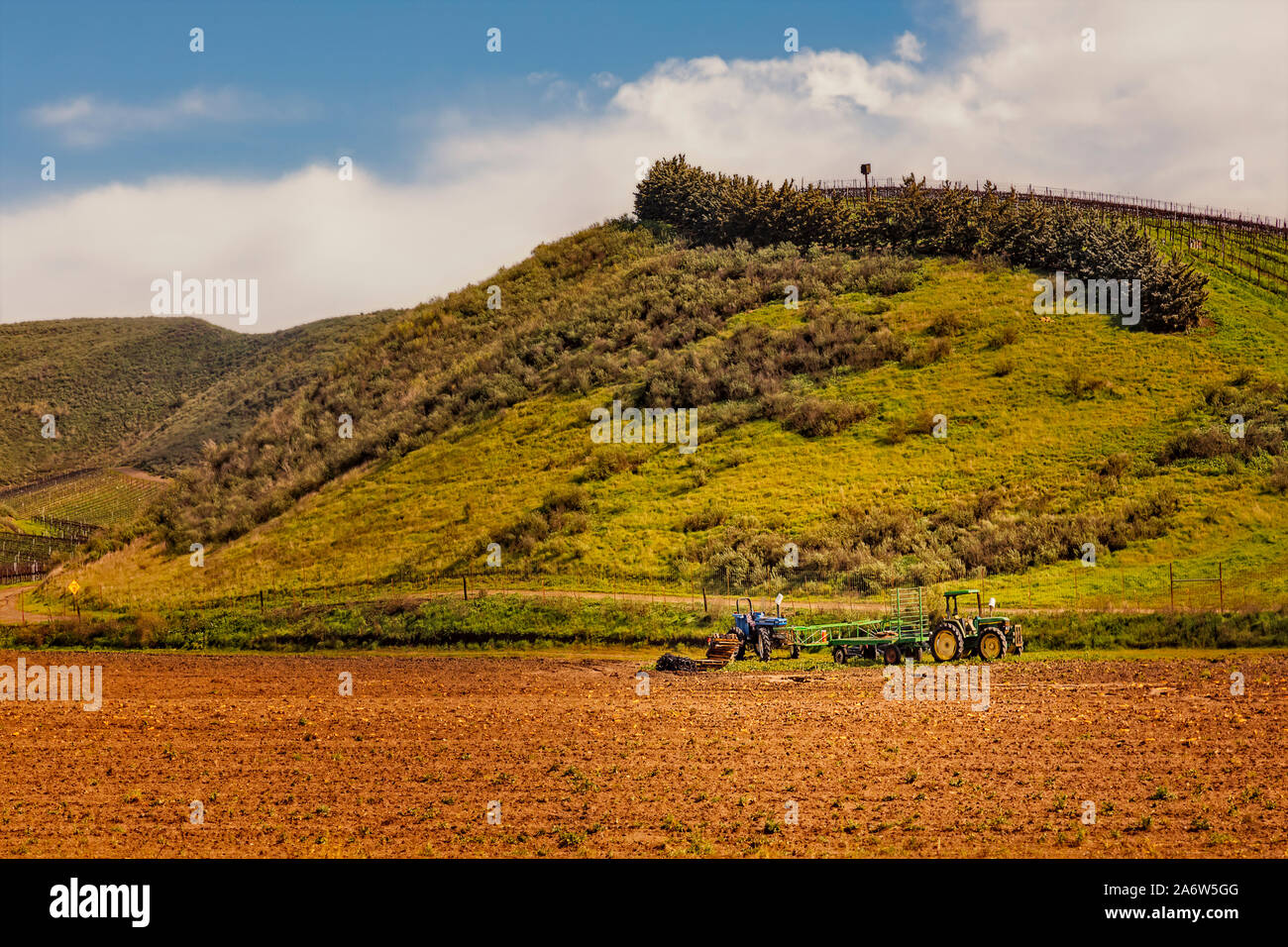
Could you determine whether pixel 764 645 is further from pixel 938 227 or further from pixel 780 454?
pixel 938 227

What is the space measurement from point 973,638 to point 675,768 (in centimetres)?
1293

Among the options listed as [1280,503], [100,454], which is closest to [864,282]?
[1280,503]

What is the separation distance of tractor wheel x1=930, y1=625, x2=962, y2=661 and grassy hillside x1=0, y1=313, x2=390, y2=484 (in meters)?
103

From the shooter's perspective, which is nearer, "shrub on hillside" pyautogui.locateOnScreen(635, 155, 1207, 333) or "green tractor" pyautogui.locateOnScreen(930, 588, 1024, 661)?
"green tractor" pyautogui.locateOnScreen(930, 588, 1024, 661)

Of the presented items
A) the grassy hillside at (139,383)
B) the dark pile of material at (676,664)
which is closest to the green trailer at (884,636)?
the dark pile of material at (676,664)

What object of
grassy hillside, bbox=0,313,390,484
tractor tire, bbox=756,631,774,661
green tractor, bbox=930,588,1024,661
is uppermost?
grassy hillside, bbox=0,313,390,484

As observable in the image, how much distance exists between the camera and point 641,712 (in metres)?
22.2

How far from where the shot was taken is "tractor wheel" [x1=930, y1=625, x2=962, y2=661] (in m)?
26.8

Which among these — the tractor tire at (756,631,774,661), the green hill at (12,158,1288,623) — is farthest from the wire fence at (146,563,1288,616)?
the tractor tire at (756,631,774,661)

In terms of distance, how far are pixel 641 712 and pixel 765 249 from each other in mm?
60214

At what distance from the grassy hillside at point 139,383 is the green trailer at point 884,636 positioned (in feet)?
326

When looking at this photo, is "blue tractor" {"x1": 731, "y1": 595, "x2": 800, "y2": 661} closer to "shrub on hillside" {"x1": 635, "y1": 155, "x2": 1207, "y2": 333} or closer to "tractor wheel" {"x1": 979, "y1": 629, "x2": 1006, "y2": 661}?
"tractor wheel" {"x1": 979, "y1": 629, "x2": 1006, "y2": 661}

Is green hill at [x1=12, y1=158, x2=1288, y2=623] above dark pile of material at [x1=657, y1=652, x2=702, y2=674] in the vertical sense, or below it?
above

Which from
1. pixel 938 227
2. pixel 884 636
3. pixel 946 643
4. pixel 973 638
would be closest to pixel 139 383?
pixel 938 227
